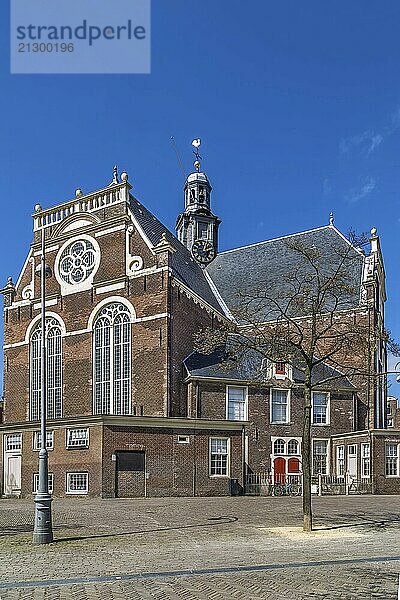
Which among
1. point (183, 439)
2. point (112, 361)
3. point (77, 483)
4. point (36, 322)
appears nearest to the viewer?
point (77, 483)

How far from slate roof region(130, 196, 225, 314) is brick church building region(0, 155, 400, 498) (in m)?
0.21

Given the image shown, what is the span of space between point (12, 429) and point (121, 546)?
81.6 ft

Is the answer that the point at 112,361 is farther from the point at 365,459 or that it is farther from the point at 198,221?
the point at 198,221

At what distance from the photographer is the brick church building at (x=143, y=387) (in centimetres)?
3491

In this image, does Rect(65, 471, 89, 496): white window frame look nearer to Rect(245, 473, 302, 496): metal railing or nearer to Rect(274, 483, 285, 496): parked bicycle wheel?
Rect(245, 473, 302, 496): metal railing

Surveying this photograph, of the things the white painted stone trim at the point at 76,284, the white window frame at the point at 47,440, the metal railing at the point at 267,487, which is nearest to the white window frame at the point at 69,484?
the white window frame at the point at 47,440

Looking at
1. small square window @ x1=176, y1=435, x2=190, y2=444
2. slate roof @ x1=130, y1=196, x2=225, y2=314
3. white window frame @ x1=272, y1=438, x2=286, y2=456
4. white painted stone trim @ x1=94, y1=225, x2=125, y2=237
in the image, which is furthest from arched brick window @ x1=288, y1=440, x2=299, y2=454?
white painted stone trim @ x1=94, y1=225, x2=125, y2=237

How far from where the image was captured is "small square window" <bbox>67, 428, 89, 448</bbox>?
3450 centimetres

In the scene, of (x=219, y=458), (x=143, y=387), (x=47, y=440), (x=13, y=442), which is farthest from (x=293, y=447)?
(x=13, y=442)

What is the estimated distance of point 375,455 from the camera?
38.1 metres

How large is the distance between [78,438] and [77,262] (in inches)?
544

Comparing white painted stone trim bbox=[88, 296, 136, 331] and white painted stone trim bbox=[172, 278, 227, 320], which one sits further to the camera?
white painted stone trim bbox=[88, 296, 136, 331]

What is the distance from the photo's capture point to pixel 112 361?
42281 mm

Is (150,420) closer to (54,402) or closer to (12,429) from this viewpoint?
(12,429)
